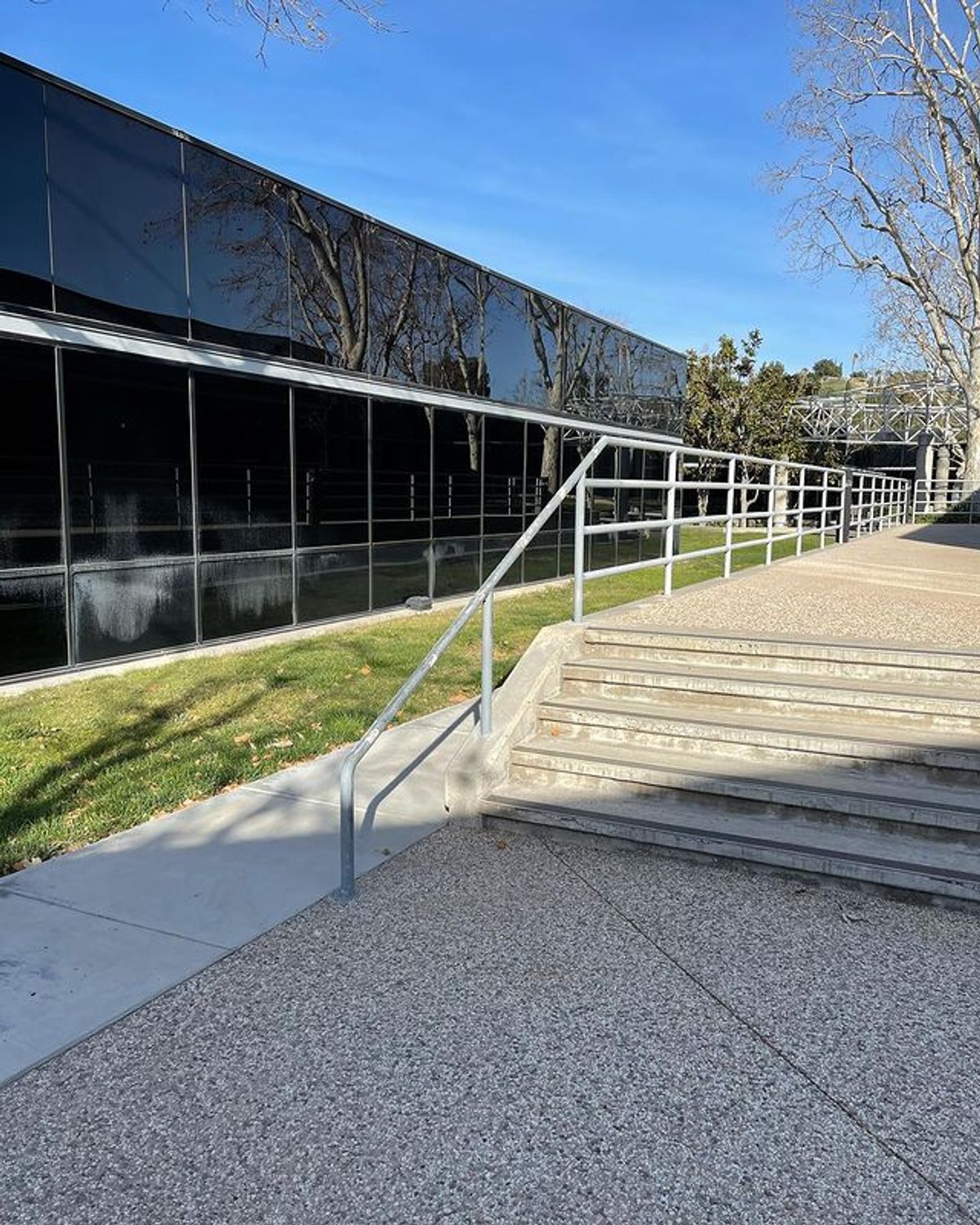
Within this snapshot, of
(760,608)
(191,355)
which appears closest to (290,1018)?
(760,608)

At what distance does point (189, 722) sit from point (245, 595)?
3.70 metres

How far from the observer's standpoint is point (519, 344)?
1588 cm

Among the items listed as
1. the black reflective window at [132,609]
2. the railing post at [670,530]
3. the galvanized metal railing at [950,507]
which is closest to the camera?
the railing post at [670,530]

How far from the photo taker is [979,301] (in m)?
30.9

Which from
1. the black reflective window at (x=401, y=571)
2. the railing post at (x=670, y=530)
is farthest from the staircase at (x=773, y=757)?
the black reflective window at (x=401, y=571)

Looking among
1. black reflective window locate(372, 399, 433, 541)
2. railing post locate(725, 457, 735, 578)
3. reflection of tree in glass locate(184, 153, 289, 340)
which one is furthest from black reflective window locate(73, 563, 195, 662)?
railing post locate(725, 457, 735, 578)

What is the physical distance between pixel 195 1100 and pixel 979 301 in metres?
35.3

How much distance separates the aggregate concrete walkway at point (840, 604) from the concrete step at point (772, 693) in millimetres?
566

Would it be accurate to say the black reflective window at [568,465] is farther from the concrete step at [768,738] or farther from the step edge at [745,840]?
the step edge at [745,840]

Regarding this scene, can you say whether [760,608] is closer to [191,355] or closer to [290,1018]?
[290,1018]

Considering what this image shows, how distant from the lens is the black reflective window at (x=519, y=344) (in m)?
15.1

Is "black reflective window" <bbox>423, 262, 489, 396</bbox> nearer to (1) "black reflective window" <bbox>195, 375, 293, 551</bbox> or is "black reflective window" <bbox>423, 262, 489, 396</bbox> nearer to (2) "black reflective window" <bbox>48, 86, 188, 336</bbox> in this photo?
(1) "black reflective window" <bbox>195, 375, 293, 551</bbox>

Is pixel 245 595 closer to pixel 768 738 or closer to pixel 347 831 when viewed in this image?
pixel 347 831

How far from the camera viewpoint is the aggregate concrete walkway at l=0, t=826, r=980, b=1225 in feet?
7.49
